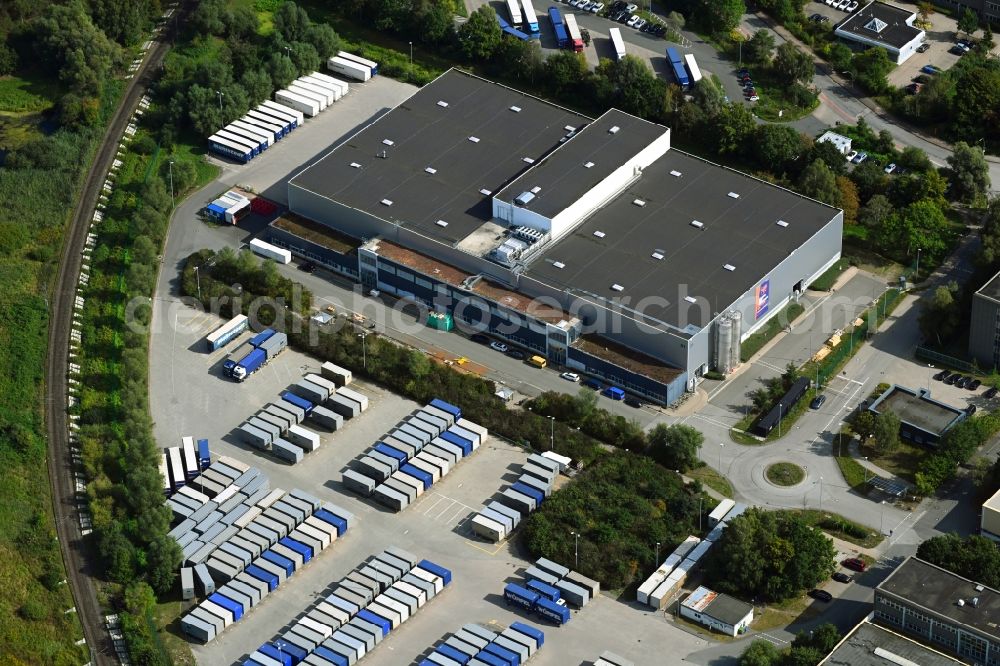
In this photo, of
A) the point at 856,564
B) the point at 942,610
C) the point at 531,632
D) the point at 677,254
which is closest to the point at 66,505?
the point at 531,632

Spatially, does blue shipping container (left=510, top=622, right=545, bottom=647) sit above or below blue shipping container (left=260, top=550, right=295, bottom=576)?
below

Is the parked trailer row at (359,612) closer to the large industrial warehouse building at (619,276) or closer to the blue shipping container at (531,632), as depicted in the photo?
the blue shipping container at (531,632)

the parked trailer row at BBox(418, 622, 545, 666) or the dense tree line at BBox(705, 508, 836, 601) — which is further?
the dense tree line at BBox(705, 508, 836, 601)

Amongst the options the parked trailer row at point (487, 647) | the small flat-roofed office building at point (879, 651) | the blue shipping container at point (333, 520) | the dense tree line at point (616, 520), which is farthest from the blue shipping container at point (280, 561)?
the small flat-roofed office building at point (879, 651)

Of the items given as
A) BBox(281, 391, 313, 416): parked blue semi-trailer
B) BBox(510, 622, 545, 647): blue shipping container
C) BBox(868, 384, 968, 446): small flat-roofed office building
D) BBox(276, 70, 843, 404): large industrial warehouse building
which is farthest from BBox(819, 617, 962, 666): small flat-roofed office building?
BBox(281, 391, 313, 416): parked blue semi-trailer

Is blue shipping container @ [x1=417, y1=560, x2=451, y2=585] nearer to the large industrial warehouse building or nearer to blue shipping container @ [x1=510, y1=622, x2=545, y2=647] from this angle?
blue shipping container @ [x1=510, y1=622, x2=545, y2=647]

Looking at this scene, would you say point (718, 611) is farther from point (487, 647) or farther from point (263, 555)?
point (263, 555)

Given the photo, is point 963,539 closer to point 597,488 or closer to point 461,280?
point 597,488
